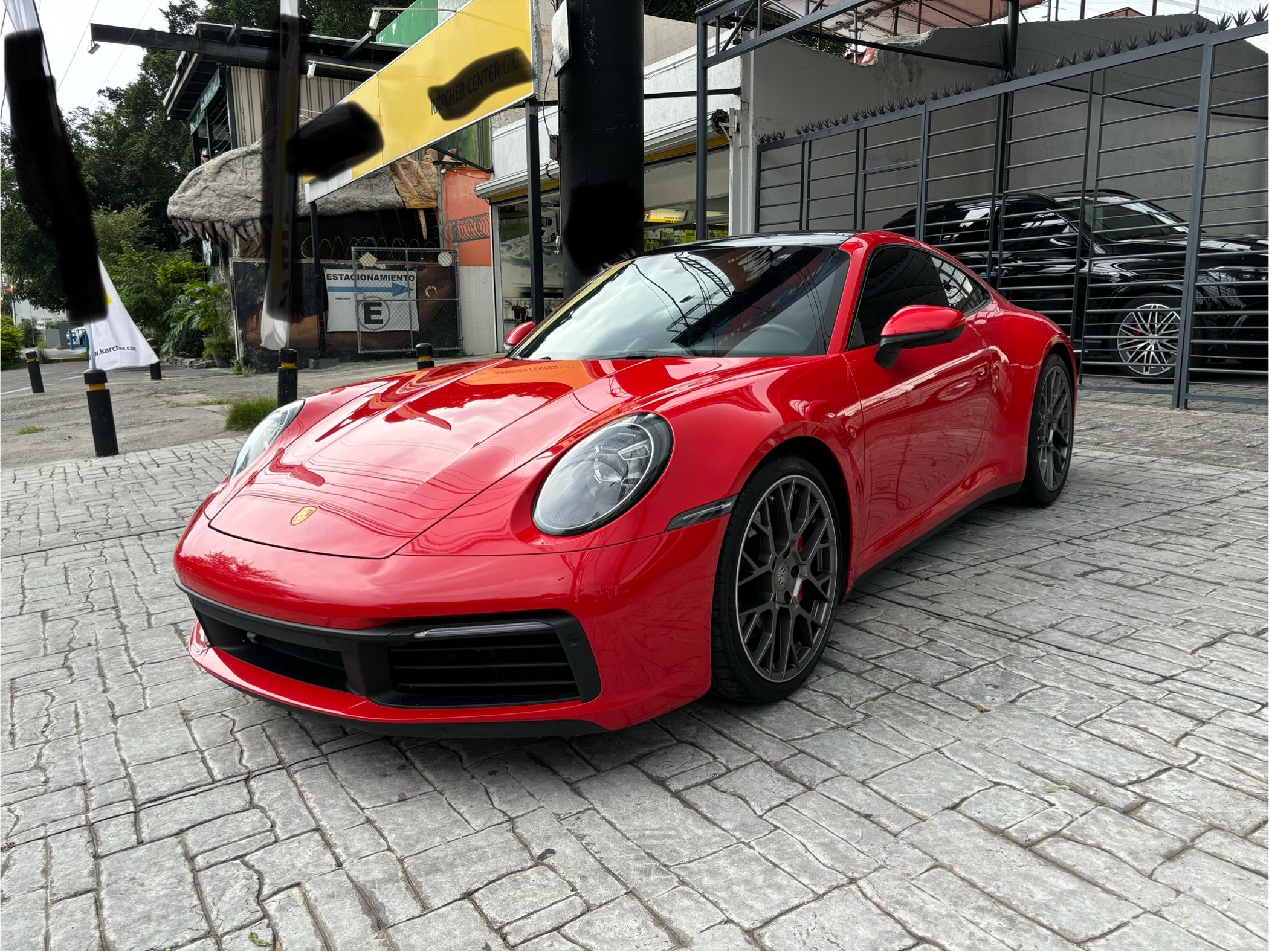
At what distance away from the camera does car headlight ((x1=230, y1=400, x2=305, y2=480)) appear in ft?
10.6

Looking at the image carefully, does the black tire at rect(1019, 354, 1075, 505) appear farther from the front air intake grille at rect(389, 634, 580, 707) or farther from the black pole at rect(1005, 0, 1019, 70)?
the black pole at rect(1005, 0, 1019, 70)

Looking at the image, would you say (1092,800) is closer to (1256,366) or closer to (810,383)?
(810,383)

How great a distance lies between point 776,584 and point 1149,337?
7.49 metres

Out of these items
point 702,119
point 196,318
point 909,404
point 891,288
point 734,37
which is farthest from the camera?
point 196,318

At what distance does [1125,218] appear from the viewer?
9.45 metres

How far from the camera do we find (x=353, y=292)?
18281 millimetres

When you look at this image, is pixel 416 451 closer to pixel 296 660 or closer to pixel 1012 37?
pixel 296 660

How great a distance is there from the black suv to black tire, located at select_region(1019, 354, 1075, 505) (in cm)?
345

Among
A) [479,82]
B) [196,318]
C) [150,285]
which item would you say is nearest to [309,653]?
[479,82]

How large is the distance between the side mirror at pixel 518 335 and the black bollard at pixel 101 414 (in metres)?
5.39

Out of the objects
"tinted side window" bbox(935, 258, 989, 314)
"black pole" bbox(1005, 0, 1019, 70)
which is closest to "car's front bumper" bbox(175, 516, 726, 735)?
"tinted side window" bbox(935, 258, 989, 314)

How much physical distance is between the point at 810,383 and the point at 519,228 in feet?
57.1

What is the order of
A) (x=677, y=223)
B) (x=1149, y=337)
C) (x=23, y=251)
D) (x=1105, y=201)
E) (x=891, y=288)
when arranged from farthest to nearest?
(x=23, y=251) → (x=677, y=223) → (x=1105, y=201) → (x=1149, y=337) → (x=891, y=288)

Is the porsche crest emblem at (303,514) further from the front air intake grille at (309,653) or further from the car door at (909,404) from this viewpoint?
the car door at (909,404)
